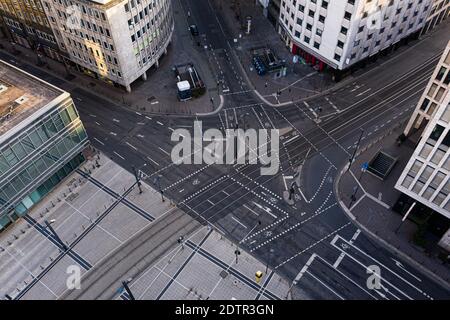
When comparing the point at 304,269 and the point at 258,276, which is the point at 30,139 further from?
the point at 304,269

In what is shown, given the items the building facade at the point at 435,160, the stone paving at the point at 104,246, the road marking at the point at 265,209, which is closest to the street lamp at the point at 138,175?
the stone paving at the point at 104,246

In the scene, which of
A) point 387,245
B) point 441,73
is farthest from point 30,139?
point 441,73

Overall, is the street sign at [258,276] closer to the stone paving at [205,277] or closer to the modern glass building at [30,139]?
the stone paving at [205,277]

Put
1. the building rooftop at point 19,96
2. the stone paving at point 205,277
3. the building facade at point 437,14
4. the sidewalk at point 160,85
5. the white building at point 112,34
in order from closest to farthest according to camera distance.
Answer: the stone paving at point 205,277, the building rooftop at point 19,96, the white building at point 112,34, the sidewalk at point 160,85, the building facade at point 437,14

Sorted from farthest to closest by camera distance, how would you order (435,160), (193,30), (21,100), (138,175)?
(193,30)
(138,175)
(21,100)
(435,160)
